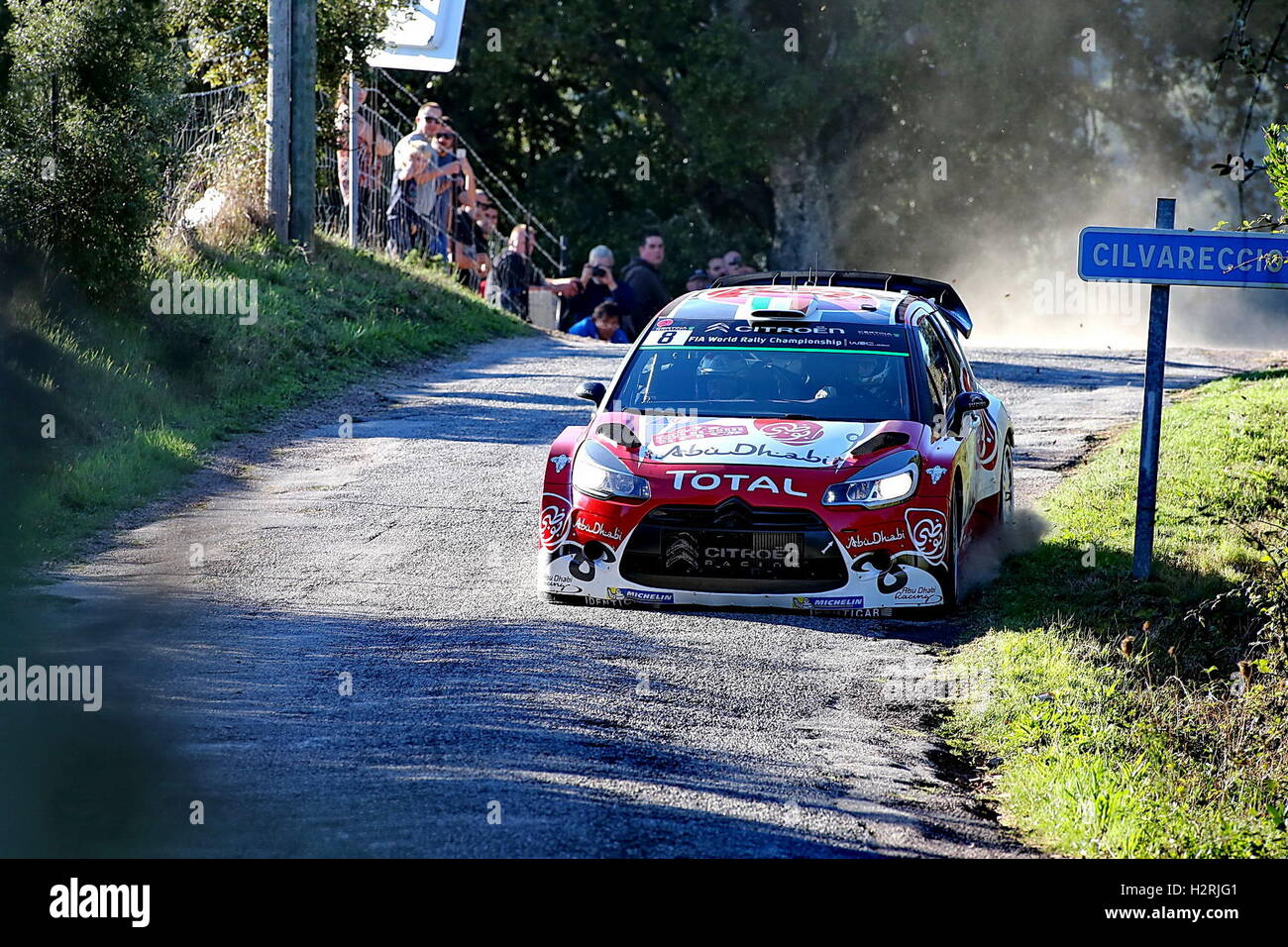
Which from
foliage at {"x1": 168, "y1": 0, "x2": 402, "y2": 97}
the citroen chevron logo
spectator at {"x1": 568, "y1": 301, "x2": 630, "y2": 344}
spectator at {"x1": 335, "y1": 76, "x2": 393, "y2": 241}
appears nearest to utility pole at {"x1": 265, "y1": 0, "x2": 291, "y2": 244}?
foliage at {"x1": 168, "y1": 0, "x2": 402, "y2": 97}

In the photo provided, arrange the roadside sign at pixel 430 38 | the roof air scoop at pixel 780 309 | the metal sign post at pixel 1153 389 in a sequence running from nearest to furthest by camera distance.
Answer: the metal sign post at pixel 1153 389 → the roof air scoop at pixel 780 309 → the roadside sign at pixel 430 38

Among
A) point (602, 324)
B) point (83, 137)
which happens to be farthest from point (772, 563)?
point (602, 324)

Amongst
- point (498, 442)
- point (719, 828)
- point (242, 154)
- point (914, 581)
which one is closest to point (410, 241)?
point (242, 154)

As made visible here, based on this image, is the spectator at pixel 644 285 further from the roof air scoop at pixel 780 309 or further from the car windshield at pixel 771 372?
the car windshield at pixel 771 372

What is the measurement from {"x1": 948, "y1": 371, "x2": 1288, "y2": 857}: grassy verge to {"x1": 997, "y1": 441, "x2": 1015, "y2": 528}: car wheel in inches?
11.7

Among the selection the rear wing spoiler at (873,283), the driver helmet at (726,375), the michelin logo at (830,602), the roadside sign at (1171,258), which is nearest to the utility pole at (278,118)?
the rear wing spoiler at (873,283)

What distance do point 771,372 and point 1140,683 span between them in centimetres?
276

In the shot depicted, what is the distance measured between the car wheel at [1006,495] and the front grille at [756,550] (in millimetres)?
2455

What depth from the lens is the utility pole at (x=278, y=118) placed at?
19.7m

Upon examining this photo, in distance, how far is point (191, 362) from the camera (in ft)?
49.6

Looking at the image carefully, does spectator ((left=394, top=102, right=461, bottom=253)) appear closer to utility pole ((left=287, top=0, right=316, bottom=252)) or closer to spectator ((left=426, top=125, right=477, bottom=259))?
spectator ((left=426, top=125, right=477, bottom=259))

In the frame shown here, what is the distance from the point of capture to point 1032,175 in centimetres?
3953

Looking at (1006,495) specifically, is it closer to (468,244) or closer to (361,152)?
(361,152)
